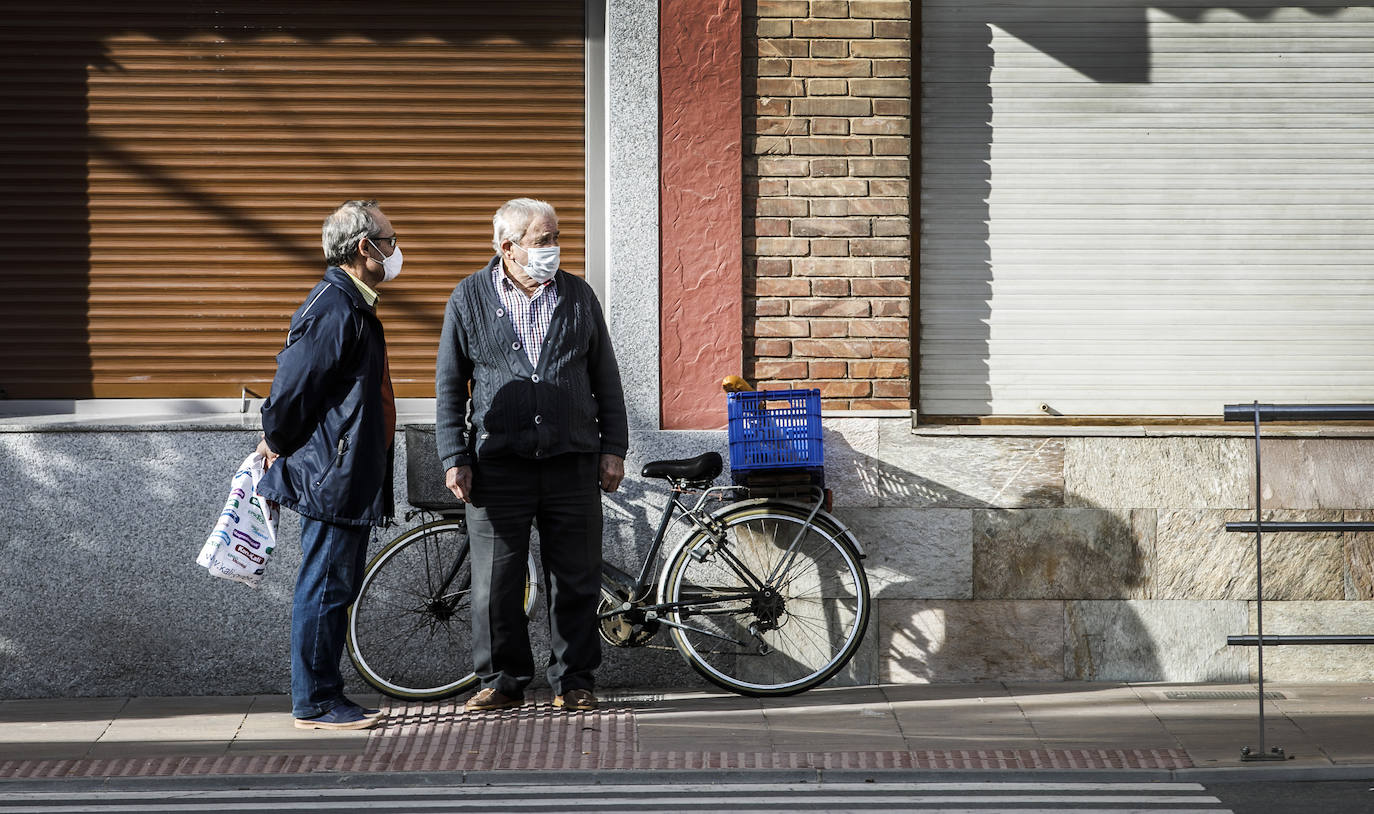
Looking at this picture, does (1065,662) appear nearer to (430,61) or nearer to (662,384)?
(662,384)

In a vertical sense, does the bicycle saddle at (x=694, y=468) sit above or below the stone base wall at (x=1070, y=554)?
above

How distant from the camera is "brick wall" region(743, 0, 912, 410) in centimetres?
688

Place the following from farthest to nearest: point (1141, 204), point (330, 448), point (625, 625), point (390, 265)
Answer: point (1141, 204), point (625, 625), point (390, 265), point (330, 448)

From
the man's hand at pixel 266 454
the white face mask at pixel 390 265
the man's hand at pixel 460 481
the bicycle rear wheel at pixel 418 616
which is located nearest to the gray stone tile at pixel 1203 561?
the bicycle rear wheel at pixel 418 616

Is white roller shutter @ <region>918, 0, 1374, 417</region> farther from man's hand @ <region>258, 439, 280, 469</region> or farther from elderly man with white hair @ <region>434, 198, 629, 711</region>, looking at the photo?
man's hand @ <region>258, 439, 280, 469</region>

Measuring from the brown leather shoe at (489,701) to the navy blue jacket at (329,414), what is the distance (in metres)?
0.89

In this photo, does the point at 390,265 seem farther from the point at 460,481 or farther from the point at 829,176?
A: the point at 829,176

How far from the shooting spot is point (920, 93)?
7090 mm

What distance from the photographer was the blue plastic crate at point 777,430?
645cm

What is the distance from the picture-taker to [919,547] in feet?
22.6

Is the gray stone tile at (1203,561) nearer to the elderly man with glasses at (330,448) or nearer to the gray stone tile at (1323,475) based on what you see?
the gray stone tile at (1323,475)

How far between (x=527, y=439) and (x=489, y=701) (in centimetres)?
113

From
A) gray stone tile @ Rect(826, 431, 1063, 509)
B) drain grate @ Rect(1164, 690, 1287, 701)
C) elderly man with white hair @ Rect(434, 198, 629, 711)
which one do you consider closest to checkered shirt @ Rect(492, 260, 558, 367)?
elderly man with white hair @ Rect(434, 198, 629, 711)

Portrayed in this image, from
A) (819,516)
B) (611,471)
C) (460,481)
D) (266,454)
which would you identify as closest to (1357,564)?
(819,516)
